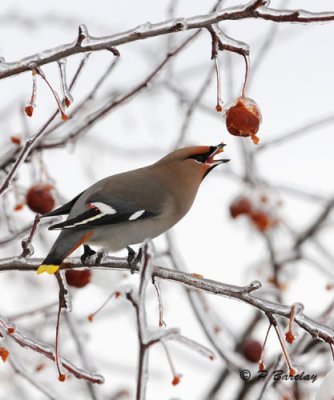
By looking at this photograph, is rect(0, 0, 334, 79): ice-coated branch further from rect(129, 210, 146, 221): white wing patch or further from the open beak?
the open beak

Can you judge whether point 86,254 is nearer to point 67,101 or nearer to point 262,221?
point 67,101

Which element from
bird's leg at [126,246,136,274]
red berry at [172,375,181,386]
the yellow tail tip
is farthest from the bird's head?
red berry at [172,375,181,386]

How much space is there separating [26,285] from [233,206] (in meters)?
2.38

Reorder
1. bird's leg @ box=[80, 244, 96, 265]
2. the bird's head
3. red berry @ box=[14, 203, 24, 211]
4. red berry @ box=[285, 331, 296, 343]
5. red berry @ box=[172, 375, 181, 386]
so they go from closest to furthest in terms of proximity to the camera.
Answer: red berry @ box=[172, 375, 181, 386], red berry @ box=[285, 331, 296, 343], bird's leg @ box=[80, 244, 96, 265], the bird's head, red berry @ box=[14, 203, 24, 211]

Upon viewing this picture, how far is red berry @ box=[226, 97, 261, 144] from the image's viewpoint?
2.34 meters

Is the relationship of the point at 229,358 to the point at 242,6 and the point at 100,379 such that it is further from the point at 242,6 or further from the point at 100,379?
the point at 242,6

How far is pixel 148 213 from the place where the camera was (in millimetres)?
2721

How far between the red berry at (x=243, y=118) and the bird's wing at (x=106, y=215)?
19.3 inches

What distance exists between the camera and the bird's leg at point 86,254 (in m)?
2.44

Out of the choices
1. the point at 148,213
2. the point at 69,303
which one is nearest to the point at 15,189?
the point at 148,213

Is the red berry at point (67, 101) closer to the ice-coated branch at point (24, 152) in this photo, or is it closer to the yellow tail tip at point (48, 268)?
the ice-coated branch at point (24, 152)

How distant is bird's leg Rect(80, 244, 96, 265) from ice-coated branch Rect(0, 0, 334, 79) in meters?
0.67

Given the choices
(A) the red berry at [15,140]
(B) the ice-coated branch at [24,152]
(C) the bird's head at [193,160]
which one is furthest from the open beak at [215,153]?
(B) the ice-coated branch at [24,152]

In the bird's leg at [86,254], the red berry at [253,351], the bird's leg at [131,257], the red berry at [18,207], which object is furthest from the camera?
the red berry at [253,351]
